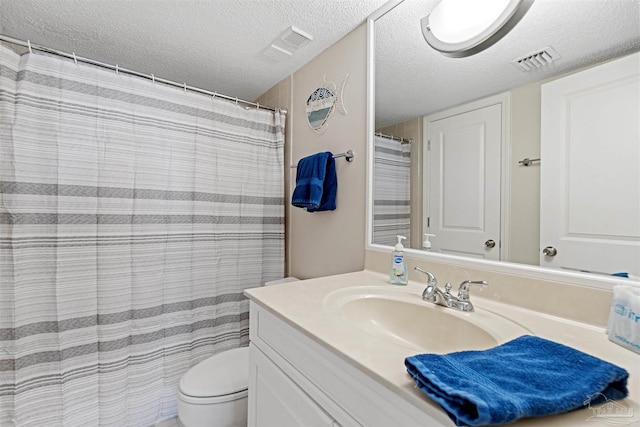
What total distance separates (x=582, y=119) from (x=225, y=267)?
171 cm

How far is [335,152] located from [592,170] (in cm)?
106

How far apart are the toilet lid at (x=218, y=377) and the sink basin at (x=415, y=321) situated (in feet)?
2.23

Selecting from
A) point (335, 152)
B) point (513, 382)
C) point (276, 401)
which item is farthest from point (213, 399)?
point (335, 152)

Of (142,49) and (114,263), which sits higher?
(142,49)

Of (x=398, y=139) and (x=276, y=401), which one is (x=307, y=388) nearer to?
(x=276, y=401)

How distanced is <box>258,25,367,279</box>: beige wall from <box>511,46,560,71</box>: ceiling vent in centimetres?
65

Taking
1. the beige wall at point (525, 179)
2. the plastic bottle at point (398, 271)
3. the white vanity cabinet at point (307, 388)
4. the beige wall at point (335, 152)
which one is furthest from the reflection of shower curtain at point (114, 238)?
the beige wall at point (525, 179)

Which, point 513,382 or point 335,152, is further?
point 335,152

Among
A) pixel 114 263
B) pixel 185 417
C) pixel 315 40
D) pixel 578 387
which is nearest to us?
pixel 578 387

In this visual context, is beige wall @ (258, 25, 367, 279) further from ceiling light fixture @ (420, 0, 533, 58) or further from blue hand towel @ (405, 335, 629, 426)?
blue hand towel @ (405, 335, 629, 426)

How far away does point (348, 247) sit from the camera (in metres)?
1.51

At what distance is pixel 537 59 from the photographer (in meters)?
0.87

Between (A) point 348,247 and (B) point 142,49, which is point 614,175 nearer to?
(A) point 348,247

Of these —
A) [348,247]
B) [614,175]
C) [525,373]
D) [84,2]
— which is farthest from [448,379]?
[84,2]
